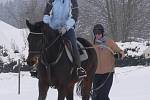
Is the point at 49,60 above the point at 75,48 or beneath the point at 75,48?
beneath

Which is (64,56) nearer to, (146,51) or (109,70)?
(109,70)

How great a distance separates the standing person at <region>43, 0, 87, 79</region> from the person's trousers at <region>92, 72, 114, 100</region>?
152 centimetres

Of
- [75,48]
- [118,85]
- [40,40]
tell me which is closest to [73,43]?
[75,48]

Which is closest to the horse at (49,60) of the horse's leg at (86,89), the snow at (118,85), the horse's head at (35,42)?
the horse's head at (35,42)

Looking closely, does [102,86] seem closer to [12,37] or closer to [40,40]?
[40,40]

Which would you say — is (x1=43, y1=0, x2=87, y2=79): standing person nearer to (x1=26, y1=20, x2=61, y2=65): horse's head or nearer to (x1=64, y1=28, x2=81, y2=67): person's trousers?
(x1=64, y1=28, x2=81, y2=67): person's trousers

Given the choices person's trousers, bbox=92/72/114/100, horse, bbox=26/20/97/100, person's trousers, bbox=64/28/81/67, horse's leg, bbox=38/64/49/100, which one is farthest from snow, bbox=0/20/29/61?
horse's leg, bbox=38/64/49/100

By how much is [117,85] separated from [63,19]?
11.2m

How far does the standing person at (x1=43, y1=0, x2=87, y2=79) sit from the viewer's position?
317 inches

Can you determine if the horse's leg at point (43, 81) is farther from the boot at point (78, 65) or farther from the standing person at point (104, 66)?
the standing person at point (104, 66)

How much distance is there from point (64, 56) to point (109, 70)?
2.01 meters

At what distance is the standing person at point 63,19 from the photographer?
26.4 ft

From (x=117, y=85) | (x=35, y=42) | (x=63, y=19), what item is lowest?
(x=117, y=85)

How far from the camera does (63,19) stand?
815cm
